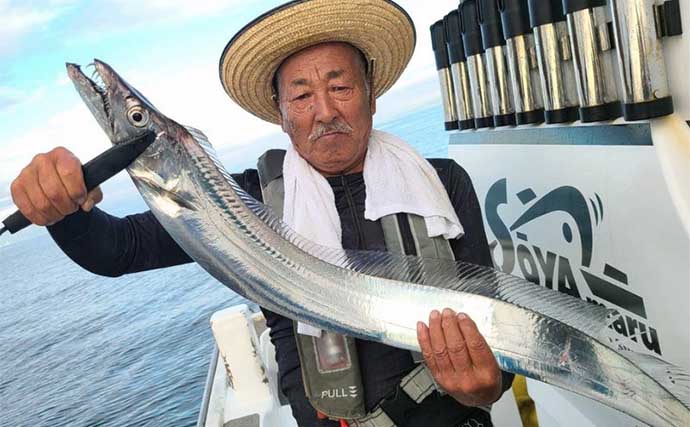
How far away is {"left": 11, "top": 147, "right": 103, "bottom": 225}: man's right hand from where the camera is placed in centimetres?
147

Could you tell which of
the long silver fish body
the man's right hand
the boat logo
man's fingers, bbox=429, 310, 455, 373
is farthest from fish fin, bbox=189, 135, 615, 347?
the man's right hand

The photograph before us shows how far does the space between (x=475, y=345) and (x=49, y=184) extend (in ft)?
4.26

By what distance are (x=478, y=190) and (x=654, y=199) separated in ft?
5.06

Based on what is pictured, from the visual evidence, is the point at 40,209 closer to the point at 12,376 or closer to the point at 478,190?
the point at 478,190

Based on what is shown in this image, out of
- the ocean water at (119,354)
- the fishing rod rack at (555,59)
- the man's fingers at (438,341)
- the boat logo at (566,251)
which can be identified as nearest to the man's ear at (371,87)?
the fishing rod rack at (555,59)

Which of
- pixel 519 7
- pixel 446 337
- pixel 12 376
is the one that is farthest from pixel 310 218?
pixel 12 376

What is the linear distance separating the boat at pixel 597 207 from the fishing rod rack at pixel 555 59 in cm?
1

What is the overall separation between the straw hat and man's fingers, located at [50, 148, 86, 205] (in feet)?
3.52

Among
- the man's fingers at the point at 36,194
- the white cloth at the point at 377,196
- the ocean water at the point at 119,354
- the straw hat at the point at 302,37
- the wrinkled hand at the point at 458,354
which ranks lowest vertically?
the ocean water at the point at 119,354

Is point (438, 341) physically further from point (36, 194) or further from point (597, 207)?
point (36, 194)

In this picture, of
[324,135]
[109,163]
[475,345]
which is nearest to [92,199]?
[109,163]

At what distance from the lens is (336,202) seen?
232cm

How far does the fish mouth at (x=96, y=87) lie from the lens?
4.53 ft

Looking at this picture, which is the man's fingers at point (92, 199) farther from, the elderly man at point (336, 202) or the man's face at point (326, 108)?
the man's face at point (326, 108)
